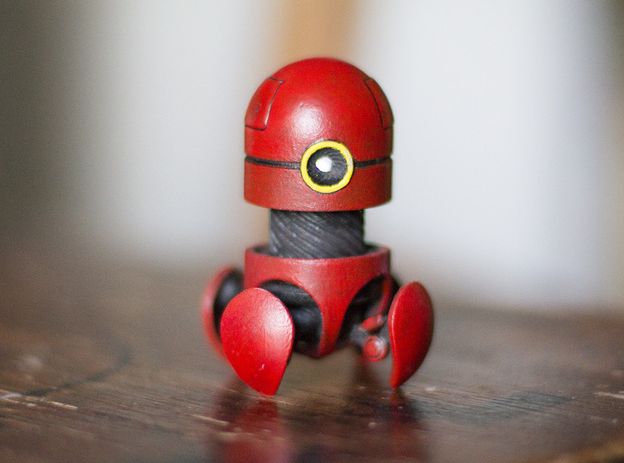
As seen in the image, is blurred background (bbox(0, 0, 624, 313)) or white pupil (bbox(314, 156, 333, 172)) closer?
white pupil (bbox(314, 156, 333, 172))

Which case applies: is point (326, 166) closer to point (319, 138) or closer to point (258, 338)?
point (319, 138)

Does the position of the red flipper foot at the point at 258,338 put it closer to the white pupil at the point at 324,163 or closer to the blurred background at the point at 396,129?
the white pupil at the point at 324,163

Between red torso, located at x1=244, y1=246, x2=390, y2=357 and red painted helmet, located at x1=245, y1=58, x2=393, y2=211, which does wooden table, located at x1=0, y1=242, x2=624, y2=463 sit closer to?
red torso, located at x1=244, y1=246, x2=390, y2=357

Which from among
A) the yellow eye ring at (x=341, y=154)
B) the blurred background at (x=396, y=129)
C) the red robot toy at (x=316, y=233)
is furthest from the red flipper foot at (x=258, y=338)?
the blurred background at (x=396, y=129)

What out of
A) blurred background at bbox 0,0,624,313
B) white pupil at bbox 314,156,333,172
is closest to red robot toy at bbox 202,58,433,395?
white pupil at bbox 314,156,333,172

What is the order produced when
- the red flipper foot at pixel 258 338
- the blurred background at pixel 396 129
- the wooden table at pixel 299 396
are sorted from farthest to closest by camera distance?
the blurred background at pixel 396 129, the red flipper foot at pixel 258 338, the wooden table at pixel 299 396

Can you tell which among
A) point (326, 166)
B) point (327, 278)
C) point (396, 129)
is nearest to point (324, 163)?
point (326, 166)
